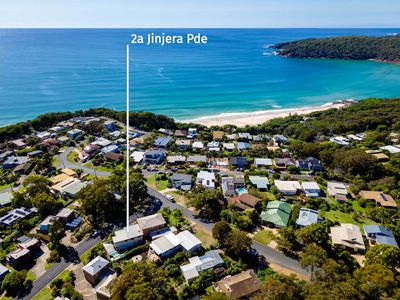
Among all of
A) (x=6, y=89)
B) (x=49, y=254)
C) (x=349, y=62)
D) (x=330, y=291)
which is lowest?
(x=49, y=254)

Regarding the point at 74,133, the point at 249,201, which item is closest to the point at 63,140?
the point at 74,133

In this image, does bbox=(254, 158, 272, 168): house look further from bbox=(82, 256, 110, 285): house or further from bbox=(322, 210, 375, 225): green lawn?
bbox=(82, 256, 110, 285): house

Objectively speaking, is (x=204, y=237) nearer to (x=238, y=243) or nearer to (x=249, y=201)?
(x=238, y=243)

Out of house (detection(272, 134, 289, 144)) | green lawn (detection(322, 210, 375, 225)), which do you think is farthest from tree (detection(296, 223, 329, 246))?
house (detection(272, 134, 289, 144))

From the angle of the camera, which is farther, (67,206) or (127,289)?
(67,206)

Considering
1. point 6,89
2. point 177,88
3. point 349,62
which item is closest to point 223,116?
point 177,88

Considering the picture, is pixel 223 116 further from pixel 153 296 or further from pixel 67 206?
pixel 153 296
